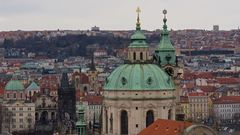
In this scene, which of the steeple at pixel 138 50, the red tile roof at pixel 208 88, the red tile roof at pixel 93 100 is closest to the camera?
the steeple at pixel 138 50

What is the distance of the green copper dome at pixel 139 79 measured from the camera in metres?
52.1

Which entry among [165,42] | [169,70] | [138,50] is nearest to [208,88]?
[165,42]

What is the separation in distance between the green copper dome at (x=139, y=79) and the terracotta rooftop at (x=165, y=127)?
14.6ft

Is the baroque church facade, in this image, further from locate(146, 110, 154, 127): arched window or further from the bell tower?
the bell tower

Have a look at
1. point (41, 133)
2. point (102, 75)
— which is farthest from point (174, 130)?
point (102, 75)

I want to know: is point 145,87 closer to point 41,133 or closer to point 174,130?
point 174,130

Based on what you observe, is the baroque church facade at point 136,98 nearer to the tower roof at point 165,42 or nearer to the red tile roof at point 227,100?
the tower roof at point 165,42

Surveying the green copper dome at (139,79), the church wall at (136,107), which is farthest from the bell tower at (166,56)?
the church wall at (136,107)

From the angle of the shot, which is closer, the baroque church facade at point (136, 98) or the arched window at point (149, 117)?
the baroque church facade at point (136, 98)

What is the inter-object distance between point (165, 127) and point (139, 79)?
6.55 meters

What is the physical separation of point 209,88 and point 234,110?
1381cm

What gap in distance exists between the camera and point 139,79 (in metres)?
52.1

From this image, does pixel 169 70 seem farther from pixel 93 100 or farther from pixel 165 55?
pixel 93 100

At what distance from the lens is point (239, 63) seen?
179m
